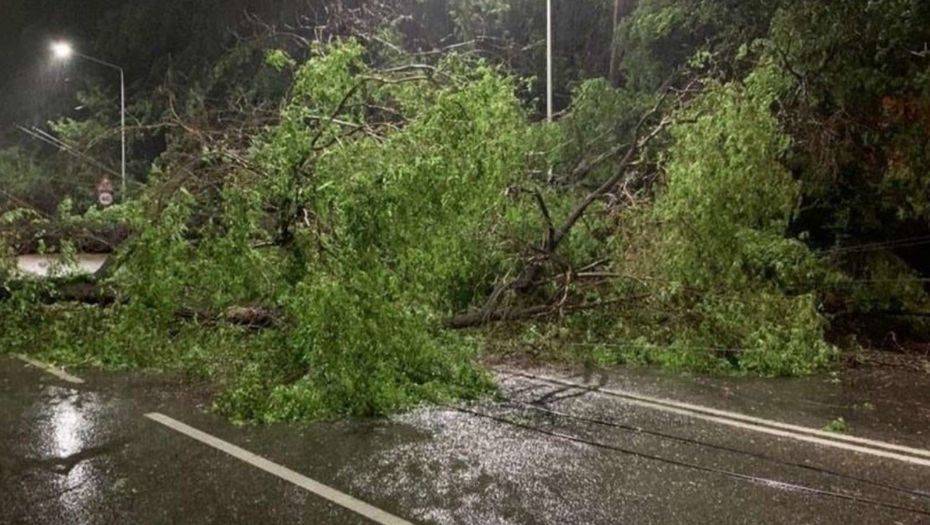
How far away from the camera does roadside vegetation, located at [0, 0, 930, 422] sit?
612 cm

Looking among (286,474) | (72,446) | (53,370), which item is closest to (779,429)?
(286,474)

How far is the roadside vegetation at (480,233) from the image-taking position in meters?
6.12

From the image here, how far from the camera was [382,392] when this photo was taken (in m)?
6.01

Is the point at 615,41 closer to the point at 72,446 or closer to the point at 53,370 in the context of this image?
the point at 53,370

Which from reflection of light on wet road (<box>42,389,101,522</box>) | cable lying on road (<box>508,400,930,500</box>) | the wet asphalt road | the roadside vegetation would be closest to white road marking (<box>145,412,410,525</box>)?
the wet asphalt road

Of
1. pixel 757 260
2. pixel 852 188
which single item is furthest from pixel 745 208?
pixel 852 188

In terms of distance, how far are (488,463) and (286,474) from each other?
3.96ft

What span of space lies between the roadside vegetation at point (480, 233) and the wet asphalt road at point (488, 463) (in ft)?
2.28

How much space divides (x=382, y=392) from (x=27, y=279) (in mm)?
5120

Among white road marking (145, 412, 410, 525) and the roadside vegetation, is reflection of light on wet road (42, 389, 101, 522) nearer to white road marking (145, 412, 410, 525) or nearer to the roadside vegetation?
white road marking (145, 412, 410, 525)

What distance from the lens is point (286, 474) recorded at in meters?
4.62

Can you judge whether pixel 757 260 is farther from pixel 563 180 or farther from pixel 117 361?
pixel 117 361

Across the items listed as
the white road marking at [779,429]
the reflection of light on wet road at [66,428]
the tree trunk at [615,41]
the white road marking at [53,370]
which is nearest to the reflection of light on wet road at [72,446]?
the reflection of light on wet road at [66,428]

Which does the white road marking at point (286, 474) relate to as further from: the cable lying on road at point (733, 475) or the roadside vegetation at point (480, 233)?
the cable lying on road at point (733, 475)
